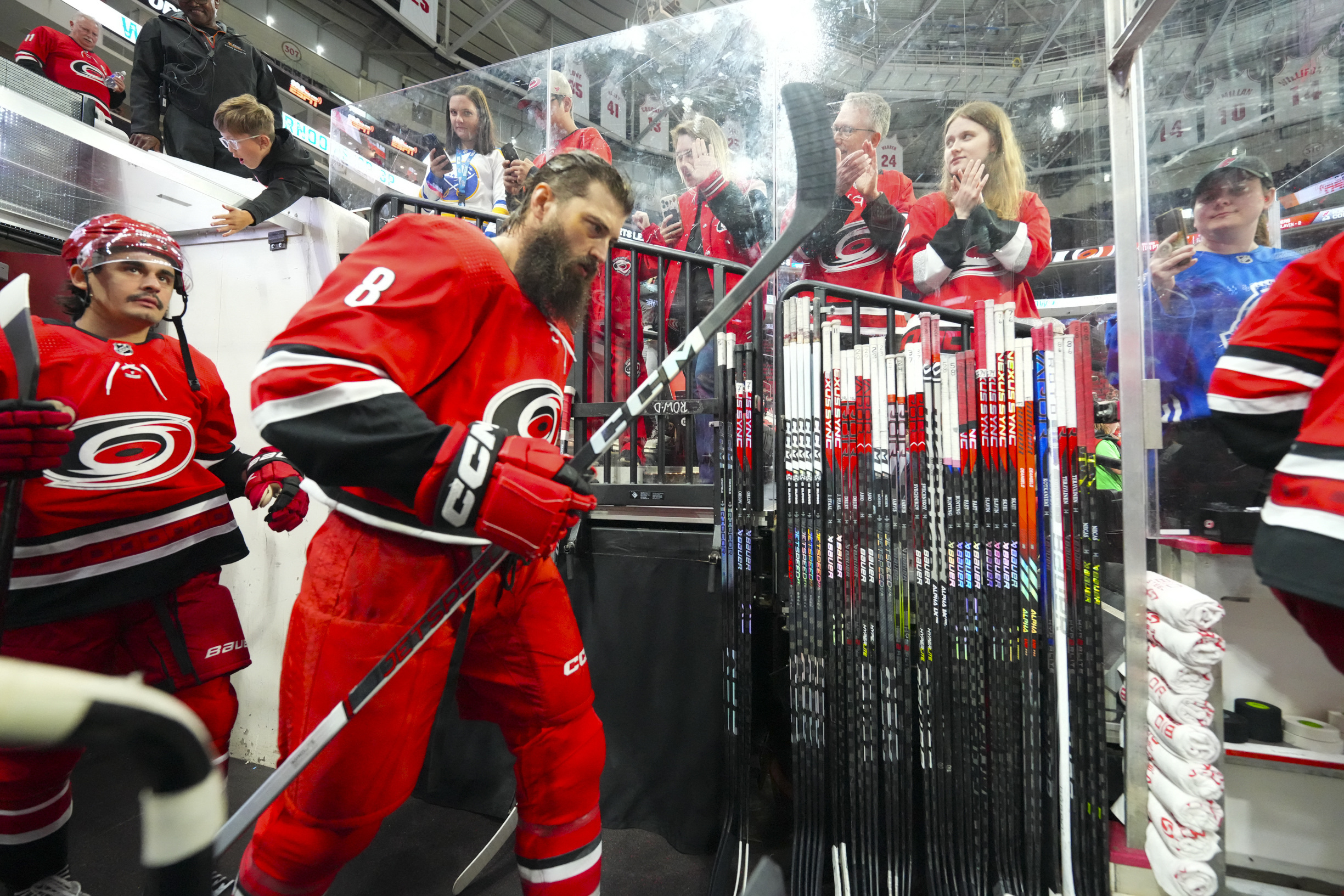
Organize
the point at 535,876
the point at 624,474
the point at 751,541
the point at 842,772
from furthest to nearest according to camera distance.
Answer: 1. the point at 624,474
2. the point at 751,541
3. the point at 842,772
4. the point at 535,876

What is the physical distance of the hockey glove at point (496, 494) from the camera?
3.23 ft

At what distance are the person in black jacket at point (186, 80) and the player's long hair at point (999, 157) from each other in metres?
3.79

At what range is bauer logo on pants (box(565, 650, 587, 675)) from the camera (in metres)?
1.34

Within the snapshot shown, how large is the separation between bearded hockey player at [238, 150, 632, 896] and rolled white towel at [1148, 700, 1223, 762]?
4.90 ft

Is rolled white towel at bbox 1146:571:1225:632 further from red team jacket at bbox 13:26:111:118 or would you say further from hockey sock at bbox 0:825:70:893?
red team jacket at bbox 13:26:111:118

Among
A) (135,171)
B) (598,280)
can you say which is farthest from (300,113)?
(598,280)

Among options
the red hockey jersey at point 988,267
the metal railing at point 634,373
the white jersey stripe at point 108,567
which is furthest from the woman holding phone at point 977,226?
the white jersey stripe at point 108,567

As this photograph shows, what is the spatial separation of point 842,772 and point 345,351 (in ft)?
5.59

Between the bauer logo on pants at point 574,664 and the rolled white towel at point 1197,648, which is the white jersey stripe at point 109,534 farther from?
the rolled white towel at point 1197,648

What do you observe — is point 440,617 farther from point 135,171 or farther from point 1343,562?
point 135,171

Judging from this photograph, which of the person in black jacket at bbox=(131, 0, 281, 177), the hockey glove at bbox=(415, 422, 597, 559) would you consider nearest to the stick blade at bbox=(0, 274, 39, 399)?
the hockey glove at bbox=(415, 422, 597, 559)

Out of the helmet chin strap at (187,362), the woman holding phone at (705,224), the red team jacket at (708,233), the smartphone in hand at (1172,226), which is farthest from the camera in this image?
the red team jacket at (708,233)

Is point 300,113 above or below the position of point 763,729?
above

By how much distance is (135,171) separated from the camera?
9.12 ft
